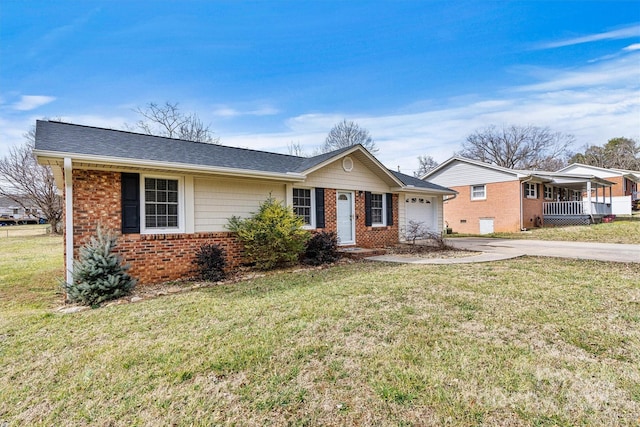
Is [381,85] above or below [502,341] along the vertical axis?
above

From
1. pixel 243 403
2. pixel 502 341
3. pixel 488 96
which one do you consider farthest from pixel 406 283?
pixel 488 96

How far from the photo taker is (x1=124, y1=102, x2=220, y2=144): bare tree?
25.1m

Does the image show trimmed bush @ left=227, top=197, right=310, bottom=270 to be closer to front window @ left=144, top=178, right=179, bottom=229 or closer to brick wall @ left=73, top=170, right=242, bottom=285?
brick wall @ left=73, top=170, right=242, bottom=285

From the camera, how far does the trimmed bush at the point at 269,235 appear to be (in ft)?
25.8

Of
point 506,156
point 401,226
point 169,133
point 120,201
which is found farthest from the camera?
point 506,156

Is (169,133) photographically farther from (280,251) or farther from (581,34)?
(581,34)

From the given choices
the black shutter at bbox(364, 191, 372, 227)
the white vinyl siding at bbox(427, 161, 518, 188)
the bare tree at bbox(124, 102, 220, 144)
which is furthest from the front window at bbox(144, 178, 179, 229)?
the bare tree at bbox(124, 102, 220, 144)

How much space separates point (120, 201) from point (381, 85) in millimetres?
12450

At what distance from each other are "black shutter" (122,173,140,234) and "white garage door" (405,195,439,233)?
396 inches

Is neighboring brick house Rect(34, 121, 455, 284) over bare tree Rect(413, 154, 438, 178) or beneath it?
beneath

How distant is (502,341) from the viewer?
3.42m

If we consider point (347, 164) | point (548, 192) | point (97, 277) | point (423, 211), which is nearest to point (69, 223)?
point (97, 277)

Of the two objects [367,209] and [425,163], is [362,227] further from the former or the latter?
[425,163]

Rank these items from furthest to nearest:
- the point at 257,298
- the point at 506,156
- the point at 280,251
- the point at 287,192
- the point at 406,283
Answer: the point at 506,156 < the point at 287,192 < the point at 280,251 < the point at 406,283 < the point at 257,298
